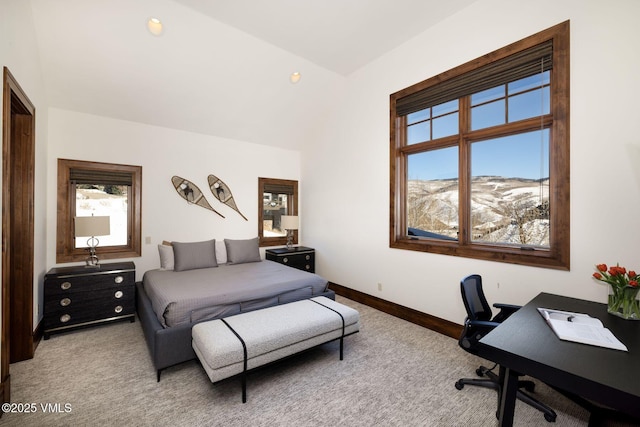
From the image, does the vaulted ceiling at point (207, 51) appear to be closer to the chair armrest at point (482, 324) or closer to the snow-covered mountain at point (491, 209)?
the snow-covered mountain at point (491, 209)

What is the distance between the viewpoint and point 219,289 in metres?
2.88

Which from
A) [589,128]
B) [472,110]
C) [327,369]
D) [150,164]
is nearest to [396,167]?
[472,110]

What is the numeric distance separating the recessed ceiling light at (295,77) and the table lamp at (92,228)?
10.2ft

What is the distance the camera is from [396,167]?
3775 millimetres

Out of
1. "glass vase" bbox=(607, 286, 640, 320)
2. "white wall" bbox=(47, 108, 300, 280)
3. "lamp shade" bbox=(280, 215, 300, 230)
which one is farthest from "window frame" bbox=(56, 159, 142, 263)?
"glass vase" bbox=(607, 286, 640, 320)

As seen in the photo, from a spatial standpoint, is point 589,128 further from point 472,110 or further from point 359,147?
point 359,147

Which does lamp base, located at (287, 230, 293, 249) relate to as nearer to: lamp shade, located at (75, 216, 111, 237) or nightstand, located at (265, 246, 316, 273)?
nightstand, located at (265, 246, 316, 273)

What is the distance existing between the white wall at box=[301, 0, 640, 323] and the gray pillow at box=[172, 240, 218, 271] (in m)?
1.98

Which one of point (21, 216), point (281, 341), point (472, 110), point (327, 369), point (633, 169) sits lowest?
point (327, 369)

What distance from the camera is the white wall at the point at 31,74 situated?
2021mm

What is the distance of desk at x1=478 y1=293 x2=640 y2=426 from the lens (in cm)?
106

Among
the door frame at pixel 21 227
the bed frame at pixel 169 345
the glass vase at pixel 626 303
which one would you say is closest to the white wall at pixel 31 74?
the door frame at pixel 21 227

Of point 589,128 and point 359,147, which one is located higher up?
point 359,147

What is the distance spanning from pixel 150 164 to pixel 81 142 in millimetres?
811
